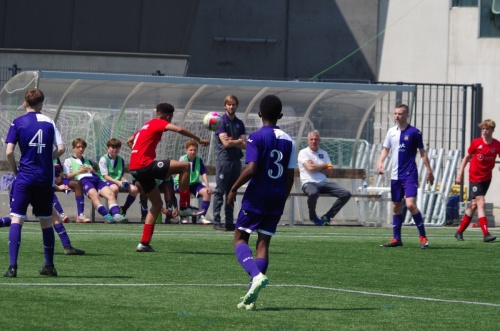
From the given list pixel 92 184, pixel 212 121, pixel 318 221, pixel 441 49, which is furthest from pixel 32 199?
pixel 441 49

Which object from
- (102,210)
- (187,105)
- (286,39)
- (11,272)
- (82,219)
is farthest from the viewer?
(286,39)

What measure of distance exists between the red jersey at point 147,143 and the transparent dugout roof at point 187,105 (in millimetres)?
7934

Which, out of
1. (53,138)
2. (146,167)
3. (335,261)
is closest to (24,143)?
(53,138)

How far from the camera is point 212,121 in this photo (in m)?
18.4

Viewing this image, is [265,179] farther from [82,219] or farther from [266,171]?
[82,219]

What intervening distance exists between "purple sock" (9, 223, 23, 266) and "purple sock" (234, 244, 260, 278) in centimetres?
250

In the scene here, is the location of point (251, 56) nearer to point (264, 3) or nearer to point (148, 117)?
point (264, 3)

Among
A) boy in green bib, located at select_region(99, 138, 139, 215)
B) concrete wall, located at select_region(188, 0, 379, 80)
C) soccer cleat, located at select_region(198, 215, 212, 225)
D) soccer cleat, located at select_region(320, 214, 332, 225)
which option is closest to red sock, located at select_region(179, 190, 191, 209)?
boy in green bib, located at select_region(99, 138, 139, 215)

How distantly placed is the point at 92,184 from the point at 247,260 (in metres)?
12.2

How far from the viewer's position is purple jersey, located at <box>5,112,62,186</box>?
11.2 meters

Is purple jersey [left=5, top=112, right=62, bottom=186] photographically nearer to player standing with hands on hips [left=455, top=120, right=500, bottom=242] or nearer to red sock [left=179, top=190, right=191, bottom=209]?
red sock [left=179, top=190, right=191, bottom=209]

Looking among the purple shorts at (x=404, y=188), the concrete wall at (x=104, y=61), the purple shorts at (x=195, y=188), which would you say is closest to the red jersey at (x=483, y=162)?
the purple shorts at (x=404, y=188)

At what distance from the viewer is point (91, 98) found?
74.8ft

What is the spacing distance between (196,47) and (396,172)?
19.9 m
